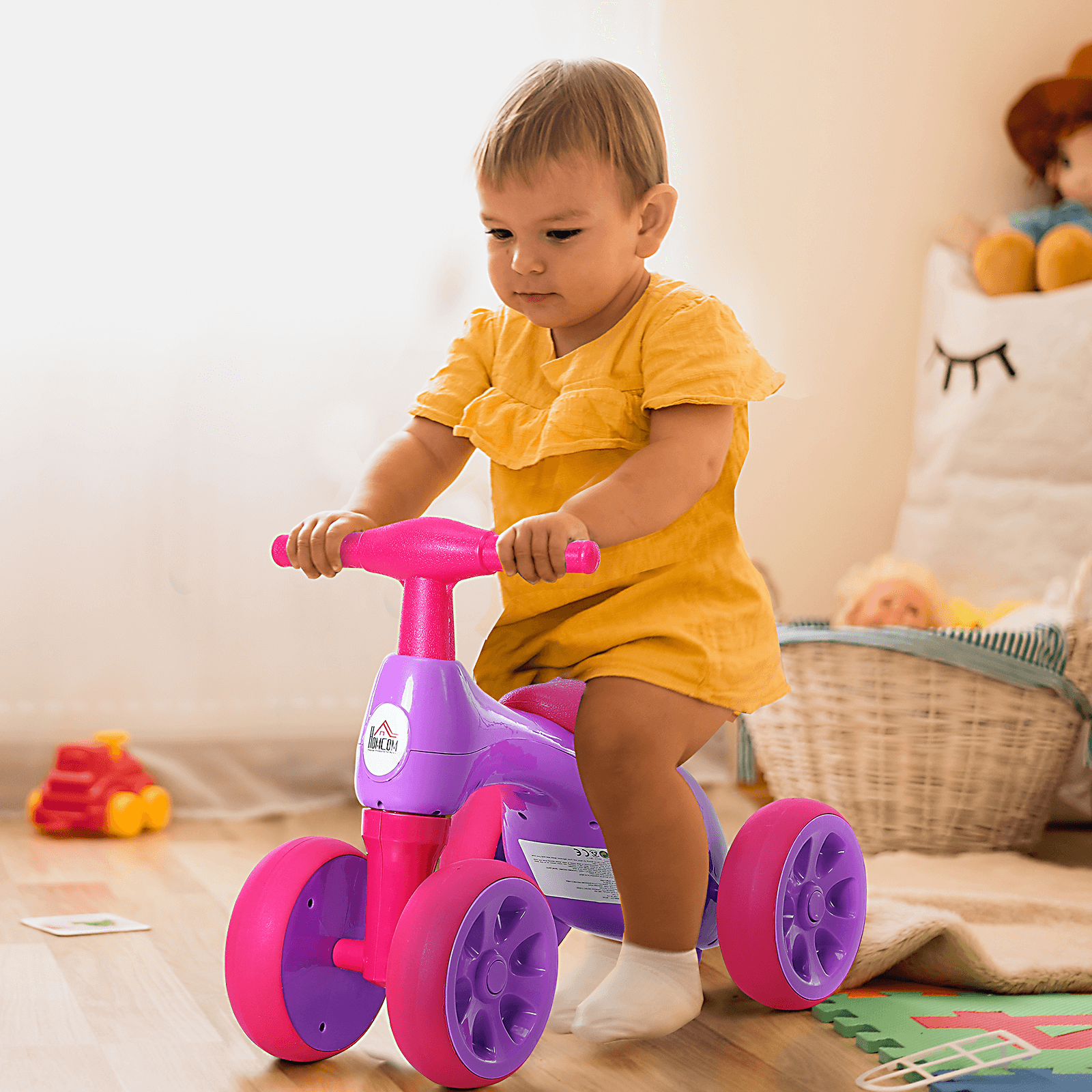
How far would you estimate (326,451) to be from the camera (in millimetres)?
1801

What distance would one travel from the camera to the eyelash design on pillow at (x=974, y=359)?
1.96m

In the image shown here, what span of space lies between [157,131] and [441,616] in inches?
45.3

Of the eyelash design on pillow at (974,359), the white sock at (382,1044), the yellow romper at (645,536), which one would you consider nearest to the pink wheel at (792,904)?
the yellow romper at (645,536)

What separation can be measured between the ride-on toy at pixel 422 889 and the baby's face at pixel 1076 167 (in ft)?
5.29

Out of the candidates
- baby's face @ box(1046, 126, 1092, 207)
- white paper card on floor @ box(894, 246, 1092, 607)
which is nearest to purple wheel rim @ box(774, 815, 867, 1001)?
white paper card on floor @ box(894, 246, 1092, 607)

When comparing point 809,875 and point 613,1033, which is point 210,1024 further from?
point 809,875

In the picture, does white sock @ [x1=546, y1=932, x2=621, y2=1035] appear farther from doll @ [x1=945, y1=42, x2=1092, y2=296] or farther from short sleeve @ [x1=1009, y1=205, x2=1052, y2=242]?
short sleeve @ [x1=1009, y1=205, x2=1052, y2=242]

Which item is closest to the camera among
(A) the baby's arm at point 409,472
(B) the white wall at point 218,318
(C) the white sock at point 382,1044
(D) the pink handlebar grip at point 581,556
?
(D) the pink handlebar grip at point 581,556

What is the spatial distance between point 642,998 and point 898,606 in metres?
1.02

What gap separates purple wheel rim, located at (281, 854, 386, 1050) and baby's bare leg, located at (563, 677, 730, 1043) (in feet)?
0.53

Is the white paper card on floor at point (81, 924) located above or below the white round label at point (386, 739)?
below

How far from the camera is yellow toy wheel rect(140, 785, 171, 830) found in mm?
1629

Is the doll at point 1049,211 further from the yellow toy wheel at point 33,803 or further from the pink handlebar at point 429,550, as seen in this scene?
Answer: the yellow toy wheel at point 33,803

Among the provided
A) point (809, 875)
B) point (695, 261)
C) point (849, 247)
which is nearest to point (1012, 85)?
point (849, 247)
